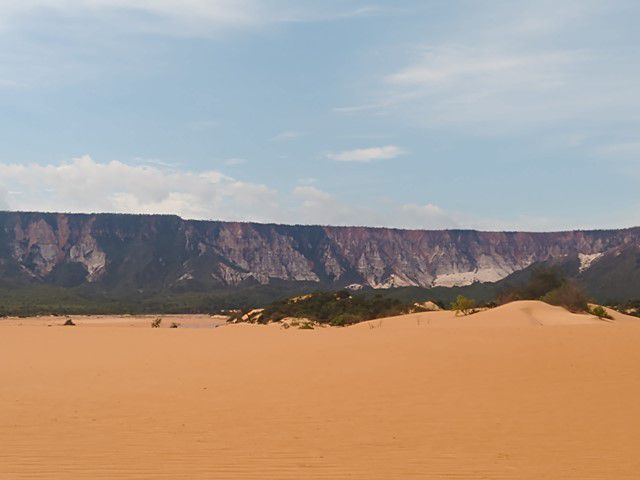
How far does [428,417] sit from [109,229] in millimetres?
156747

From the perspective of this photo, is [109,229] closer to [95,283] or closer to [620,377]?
[95,283]

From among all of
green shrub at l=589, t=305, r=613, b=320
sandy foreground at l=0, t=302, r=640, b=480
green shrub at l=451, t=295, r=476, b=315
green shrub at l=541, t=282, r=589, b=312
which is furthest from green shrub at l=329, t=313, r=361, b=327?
sandy foreground at l=0, t=302, r=640, b=480

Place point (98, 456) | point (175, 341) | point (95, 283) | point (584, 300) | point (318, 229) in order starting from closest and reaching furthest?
1. point (98, 456)
2. point (175, 341)
3. point (584, 300)
4. point (95, 283)
5. point (318, 229)

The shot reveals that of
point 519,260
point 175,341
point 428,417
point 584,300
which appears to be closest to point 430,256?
point 519,260

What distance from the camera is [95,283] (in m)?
145

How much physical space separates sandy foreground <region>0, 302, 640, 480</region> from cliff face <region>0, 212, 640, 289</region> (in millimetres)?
125901

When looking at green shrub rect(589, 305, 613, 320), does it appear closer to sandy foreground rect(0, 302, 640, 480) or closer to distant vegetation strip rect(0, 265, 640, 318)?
distant vegetation strip rect(0, 265, 640, 318)

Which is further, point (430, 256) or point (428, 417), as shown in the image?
point (430, 256)

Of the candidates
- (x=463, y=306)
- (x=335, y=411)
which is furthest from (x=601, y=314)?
(x=335, y=411)

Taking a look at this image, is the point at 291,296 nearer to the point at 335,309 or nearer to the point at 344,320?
the point at 335,309

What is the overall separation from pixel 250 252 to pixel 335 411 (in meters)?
154

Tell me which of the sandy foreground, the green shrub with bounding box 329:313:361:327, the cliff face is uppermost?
the cliff face

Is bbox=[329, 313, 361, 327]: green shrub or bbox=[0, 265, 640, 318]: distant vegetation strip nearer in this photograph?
bbox=[0, 265, 640, 318]: distant vegetation strip

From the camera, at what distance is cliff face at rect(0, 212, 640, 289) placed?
489 feet
